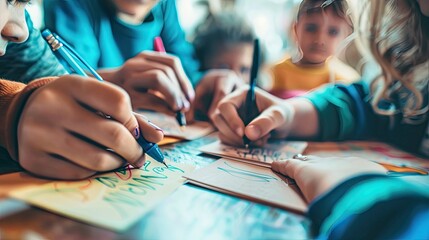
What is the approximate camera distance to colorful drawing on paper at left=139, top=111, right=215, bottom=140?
366mm

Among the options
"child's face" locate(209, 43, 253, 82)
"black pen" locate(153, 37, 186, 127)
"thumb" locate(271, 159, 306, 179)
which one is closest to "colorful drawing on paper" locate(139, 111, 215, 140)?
"black pen" locate(153, 37, 186, 127)

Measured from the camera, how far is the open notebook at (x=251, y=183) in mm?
208

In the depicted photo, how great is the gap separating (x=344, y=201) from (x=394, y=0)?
0.71ft

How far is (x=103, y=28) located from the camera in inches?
12.8

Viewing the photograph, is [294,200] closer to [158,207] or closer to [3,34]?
[158,207]

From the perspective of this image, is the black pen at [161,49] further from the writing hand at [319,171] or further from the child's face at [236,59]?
the child's face at [236,59]

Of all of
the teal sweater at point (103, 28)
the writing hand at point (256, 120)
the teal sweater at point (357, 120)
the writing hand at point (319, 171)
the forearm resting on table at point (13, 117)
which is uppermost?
the teal sweater at point (103, 28)

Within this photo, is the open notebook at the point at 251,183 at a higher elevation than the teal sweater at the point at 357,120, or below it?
higher

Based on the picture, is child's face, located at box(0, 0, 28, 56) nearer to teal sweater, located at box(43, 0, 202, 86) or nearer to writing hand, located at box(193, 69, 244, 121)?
teal sweater, located at box(43, 0, 202, 86)

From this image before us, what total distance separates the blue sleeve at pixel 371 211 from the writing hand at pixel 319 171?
0.01 m

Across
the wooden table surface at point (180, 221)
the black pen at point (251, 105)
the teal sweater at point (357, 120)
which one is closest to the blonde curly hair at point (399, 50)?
the teal sweater at point (357, 120)

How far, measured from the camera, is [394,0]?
30cm

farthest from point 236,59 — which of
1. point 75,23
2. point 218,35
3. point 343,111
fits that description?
point 75,23

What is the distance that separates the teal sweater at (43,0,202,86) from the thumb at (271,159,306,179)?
0.19 metres
